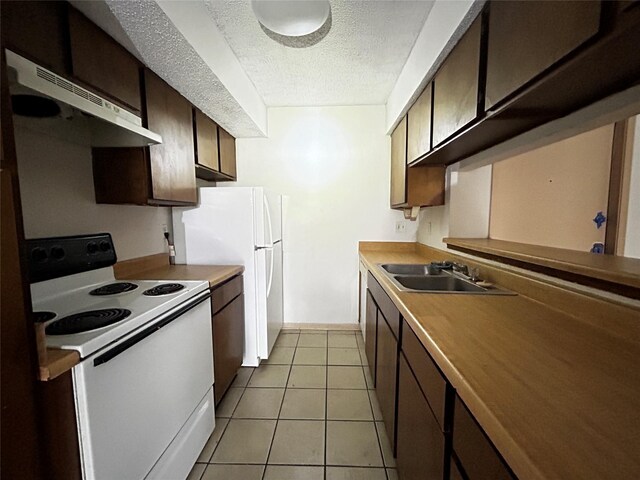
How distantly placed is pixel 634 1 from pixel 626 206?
74.4 inches

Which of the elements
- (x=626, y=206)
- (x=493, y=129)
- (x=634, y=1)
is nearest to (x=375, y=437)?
(x=493, y=129)

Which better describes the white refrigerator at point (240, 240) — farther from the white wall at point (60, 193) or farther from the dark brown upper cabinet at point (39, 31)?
the dark brown upper cabinet at point (39, 31)

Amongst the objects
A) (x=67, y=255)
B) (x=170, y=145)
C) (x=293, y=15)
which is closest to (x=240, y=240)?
(x=170, y=145)

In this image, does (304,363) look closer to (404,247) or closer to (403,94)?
(404,247)

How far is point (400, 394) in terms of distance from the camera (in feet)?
4.23

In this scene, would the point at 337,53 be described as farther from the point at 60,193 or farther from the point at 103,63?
the point at 60,193

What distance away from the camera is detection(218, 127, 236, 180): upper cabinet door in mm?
2699

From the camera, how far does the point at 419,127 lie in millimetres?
1946

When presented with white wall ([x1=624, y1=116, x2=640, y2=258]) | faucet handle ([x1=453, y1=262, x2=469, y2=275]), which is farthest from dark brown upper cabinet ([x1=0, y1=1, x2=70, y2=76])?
white wall ([x1=624, y1=116, x2=640, y2=258])

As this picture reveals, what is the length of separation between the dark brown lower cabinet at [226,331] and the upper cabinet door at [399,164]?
61.6 inches

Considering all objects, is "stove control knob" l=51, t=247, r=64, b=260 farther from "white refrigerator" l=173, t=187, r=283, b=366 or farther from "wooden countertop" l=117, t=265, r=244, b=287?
"white refrigerator" l=173, t=187, r=283, b=366

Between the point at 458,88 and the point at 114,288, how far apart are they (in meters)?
2.03

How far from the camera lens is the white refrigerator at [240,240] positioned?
224 cm

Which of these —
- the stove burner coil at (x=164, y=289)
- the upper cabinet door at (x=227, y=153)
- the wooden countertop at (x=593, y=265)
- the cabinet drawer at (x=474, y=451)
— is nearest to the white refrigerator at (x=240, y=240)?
Result: the upper cabinet door at (x=227, y=153)
